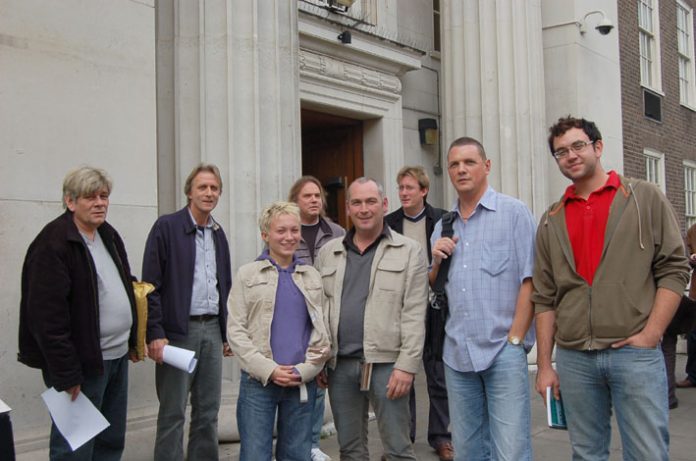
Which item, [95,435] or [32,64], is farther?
[32,64]

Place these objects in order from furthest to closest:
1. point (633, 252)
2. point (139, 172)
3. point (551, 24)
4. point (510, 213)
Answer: point (551, 24), point (139, 172), point (510, 213), point (633, 252)

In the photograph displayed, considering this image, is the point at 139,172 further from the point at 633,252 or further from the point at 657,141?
the point at 657,141

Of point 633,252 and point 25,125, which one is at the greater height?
point 25,125

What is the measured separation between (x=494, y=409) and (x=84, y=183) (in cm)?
236

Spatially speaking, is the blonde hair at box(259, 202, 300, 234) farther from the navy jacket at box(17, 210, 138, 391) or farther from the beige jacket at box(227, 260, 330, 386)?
the navy jacket at box(17, 210, 138, 391)

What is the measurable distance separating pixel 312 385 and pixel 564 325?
133cm

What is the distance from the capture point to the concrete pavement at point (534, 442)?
4664mm

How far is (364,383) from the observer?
3611 mm

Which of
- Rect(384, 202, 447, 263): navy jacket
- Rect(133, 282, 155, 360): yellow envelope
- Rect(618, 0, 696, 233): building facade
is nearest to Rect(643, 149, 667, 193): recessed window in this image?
Rect(618, 0, 696, 233): building facade

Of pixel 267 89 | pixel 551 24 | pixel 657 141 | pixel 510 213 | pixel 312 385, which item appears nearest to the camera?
pixel 510 213

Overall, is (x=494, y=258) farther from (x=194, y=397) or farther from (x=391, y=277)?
(x=194, y=397)

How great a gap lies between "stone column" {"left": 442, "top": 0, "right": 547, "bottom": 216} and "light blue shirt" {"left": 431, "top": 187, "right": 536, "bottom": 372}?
5178mm

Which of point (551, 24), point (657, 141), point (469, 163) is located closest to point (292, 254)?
point (469, 163)

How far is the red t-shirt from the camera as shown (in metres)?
3.10
